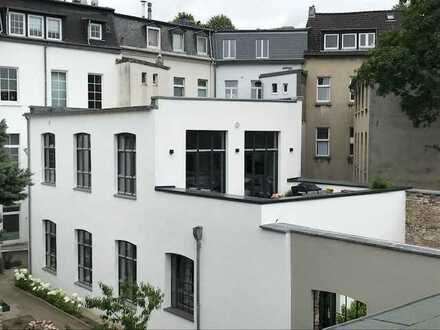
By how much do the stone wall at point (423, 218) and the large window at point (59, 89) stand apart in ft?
63.8

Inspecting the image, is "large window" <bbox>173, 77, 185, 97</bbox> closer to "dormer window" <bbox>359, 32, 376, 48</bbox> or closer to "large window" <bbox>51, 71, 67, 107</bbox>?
"large window" <bbox>51, 71, 67, 107</bbox>

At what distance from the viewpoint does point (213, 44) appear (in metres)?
39.6

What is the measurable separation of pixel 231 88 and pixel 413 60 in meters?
20.5

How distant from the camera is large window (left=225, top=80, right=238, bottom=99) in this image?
3931 cm

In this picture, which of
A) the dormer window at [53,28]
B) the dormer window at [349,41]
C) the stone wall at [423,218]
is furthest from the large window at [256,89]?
the stone wall at [423,218]

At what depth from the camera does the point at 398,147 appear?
24.8 meters

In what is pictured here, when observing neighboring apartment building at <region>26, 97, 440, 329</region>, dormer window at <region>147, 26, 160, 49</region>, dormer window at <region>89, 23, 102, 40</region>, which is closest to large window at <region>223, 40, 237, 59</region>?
dormer window at <region>147, 26, 160, 49</region>

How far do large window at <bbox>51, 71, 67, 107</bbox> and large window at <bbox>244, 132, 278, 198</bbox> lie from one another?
561 inches

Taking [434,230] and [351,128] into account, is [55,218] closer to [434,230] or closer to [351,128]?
[434,230]

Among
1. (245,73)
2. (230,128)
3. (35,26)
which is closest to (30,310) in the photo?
(230,128)

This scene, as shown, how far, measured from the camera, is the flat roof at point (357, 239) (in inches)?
411

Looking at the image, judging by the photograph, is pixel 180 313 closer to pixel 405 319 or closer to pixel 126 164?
pixel 126 164

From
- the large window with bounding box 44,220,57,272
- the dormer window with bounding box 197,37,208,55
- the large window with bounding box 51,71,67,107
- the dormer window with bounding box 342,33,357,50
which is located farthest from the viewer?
the dormer window with bounding box 197,37,208,55

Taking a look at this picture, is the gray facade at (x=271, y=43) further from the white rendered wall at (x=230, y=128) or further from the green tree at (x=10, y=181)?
the green tree at (x=10, y=181)
